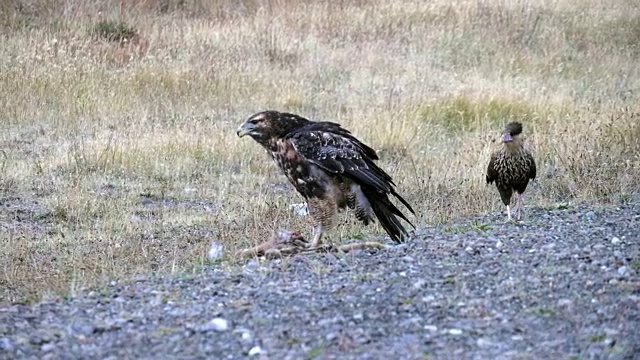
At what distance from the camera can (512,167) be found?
9070 millimetres

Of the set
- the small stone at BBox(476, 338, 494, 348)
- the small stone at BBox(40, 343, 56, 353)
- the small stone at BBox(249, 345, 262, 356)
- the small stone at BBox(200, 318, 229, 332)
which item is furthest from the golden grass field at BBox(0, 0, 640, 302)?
the small stone at BBox(476, 338, 494, 348)

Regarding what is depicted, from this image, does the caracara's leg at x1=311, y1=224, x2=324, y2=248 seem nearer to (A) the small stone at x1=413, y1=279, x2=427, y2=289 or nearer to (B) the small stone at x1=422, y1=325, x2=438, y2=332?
(A) the small stone at x1=413, y1=279, x2=427, y2=289

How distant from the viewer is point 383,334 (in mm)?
5195

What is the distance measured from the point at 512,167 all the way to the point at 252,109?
6858 millimetres

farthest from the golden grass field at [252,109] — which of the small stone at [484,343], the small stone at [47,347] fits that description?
the small stone at [484,343]

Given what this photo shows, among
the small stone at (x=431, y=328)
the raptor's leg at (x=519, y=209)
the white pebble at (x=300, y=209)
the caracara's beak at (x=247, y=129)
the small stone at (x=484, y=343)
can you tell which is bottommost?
the white pebble at (x=300, y=209)

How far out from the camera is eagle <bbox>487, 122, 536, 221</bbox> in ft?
29.7

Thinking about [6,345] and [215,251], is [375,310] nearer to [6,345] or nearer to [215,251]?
[6,345]

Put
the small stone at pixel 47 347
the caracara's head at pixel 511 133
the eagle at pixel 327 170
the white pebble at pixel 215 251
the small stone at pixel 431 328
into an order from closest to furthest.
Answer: the small stone at pixel 47 347
the small stone at pixel 431 328
the eagle at pixel 327 170
the white pebble at pixel 215 251
the caracara's head at pixel 511 133

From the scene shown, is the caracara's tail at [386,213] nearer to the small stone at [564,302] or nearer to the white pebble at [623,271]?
the white pebble at [623,271]

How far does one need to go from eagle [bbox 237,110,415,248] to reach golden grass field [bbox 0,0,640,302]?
91 cm

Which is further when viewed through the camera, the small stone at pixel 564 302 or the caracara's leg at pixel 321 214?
the caracara's leg at pixel 321 214

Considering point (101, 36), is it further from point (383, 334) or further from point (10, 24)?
point (383, 334)

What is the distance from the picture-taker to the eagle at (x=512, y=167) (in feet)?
29.7
